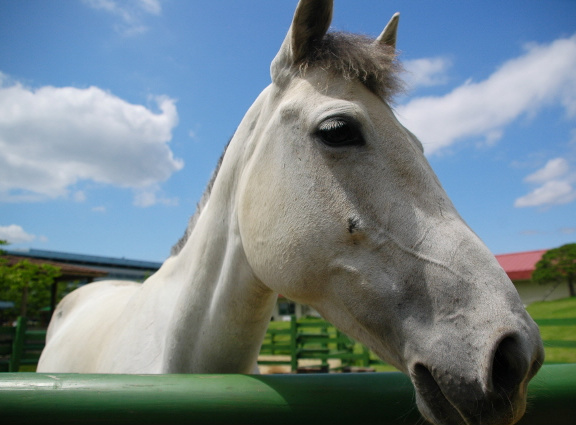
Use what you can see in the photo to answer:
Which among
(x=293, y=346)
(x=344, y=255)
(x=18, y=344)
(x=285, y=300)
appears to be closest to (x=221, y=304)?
(x=344, y=255)

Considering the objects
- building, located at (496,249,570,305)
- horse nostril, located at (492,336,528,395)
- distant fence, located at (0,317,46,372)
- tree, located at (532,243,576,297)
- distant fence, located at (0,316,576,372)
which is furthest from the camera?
building, located at (496,249,570,305)

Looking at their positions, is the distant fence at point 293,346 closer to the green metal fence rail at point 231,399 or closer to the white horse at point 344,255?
the white horse at point 344,255

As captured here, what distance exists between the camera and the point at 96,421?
3.05ft

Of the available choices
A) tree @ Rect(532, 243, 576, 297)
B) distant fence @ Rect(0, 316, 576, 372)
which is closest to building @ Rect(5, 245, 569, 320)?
tree @ Rect(532, 243, 576, 297)

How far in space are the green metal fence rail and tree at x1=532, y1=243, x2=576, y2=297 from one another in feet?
139

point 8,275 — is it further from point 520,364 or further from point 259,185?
point 520,364

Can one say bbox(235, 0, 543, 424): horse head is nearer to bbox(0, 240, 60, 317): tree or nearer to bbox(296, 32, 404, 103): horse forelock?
bbox(296, 32, 404, 103): horse forelock

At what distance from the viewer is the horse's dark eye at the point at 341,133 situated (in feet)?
5.14

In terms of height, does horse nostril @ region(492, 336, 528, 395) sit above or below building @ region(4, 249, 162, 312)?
below

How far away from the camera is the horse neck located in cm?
193

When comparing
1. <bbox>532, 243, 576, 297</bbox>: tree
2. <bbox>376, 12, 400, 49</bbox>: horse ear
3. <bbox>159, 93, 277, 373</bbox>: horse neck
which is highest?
<bbox>532, 243, 576, 297</bbox>: tree

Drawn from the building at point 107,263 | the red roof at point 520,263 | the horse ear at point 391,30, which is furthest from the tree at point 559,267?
the horse ear at point 391,30

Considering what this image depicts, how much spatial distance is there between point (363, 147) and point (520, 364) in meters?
0.92

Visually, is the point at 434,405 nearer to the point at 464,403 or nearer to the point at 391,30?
the point at 464,403
